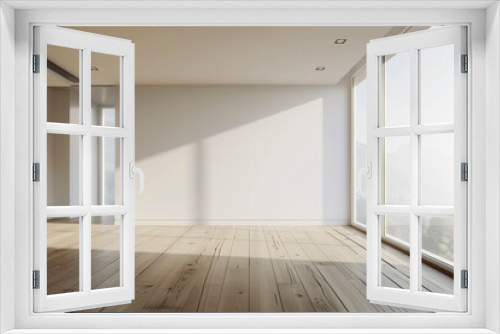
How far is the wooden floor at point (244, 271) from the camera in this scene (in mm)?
2861

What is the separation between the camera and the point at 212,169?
7.35 meters

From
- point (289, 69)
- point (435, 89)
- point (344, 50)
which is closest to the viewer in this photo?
point (435, 89)

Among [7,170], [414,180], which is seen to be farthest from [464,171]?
[7,170]

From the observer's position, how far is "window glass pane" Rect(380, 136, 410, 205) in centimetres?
413

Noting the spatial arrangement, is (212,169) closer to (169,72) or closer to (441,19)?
(169,72)

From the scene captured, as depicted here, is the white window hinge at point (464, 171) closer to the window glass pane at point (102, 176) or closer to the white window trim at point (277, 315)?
the white window trim at point (277, 315)

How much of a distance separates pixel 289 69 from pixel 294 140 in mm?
1442

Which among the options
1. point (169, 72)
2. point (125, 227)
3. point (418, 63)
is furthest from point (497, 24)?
point (169, 72)

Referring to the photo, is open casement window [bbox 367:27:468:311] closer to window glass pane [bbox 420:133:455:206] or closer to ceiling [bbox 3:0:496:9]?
window glass pane [bbox 420:133:455:206]

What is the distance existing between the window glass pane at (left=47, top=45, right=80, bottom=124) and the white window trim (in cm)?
54

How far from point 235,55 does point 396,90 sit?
2159 mm

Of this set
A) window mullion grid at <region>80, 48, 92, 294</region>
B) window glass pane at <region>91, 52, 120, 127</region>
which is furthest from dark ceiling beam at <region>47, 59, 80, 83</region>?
window mullion grid at <region>80, 48, 92, 294</region>

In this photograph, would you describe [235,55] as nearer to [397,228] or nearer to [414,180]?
[397,228]

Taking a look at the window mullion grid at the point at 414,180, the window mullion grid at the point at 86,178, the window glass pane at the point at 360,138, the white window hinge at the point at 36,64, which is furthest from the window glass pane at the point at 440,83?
the window glass pane at the point at 360,138
